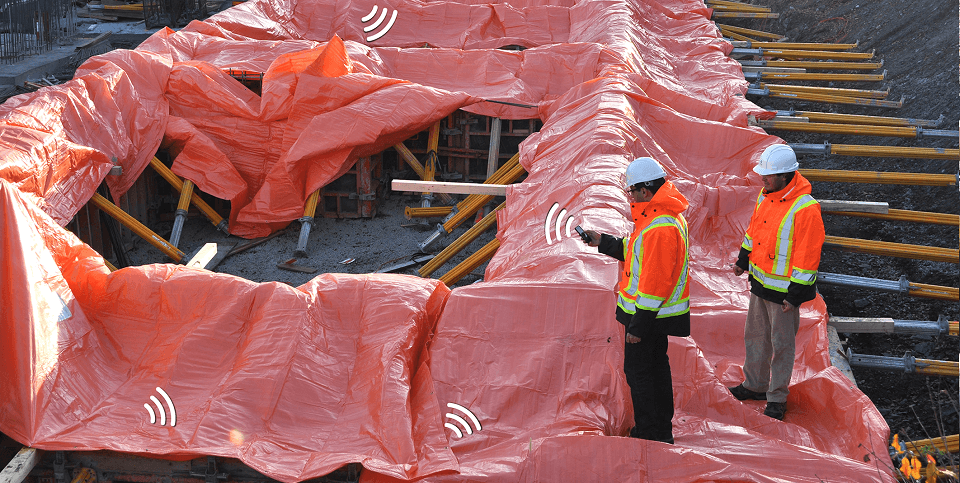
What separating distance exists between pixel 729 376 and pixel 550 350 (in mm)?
1111

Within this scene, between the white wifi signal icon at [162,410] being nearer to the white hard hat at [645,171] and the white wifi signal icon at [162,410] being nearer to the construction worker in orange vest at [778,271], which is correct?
the white hard hat at [645,171]

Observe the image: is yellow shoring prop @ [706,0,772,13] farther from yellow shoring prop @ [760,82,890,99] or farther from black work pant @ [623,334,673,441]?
black work pant @ [623,334,673,441]

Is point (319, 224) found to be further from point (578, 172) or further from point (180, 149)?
point (578, 172)

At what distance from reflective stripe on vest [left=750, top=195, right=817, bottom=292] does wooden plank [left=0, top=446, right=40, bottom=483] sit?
13.6 ft

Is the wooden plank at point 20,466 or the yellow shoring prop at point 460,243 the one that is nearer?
the wooden plank at point 20,466

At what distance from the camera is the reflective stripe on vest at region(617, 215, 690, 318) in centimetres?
390

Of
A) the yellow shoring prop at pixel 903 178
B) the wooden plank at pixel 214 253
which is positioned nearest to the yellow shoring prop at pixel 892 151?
the yellow shoring prop at pixel 903 178

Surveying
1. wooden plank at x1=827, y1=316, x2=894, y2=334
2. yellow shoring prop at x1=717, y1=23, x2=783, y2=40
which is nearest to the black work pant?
A: wooden plank at x1=827, y1=316, x2=894, y2=334

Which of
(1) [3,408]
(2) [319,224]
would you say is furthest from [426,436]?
(2) [319,224]

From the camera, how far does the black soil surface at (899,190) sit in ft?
18.2

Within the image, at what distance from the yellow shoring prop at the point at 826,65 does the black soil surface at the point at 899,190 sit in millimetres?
297

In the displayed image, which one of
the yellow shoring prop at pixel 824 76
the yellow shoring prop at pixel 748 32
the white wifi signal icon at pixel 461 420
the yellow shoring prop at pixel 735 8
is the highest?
the yellow shoring prop at pixel 735 8

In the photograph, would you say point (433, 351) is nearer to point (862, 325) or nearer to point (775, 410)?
point (775, 410)

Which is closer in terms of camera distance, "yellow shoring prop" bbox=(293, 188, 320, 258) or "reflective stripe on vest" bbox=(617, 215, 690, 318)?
"reflective stripe on vest" bbox=(617, 215, 690, 318)
